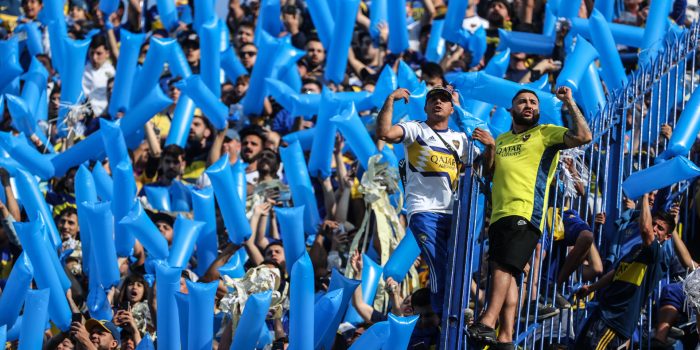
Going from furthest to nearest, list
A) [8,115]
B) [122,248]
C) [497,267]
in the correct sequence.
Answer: [8,115] → [122,248] → [497,267]

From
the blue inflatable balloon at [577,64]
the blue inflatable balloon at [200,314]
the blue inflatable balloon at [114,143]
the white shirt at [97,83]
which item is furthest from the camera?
the white shirt at [97,83]

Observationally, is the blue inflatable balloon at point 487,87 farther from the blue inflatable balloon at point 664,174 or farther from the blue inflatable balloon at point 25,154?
the blue inflatable balloon at point 25,154

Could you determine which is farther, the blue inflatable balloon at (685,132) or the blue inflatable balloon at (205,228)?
the blue inflatable balloon at (205,228)

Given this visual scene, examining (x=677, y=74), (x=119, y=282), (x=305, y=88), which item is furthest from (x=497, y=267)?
(x=305, y=88)

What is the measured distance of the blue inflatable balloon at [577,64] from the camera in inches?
431

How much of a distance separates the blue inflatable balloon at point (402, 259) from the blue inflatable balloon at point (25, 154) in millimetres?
3199

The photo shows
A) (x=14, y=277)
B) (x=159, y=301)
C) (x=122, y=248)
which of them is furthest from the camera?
(x=122, y=248)

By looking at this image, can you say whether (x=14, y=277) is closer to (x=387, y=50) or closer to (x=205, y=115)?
(x=205, y=115)

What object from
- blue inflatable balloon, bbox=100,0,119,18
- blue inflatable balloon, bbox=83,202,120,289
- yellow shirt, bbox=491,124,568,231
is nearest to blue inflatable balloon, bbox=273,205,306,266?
blue inflatable balloon, bbox=83,202,120,289

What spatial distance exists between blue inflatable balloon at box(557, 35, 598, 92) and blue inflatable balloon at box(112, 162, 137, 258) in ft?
10.3

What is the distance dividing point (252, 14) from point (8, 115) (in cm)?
277

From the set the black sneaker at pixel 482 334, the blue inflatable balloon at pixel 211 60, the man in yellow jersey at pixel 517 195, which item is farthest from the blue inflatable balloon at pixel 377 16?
the black sneaker at pixel 482 334

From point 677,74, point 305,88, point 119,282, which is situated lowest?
point 119,282

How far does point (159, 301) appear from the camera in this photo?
31.1 ft
